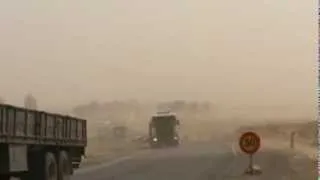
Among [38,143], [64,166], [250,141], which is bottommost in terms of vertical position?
[64,166]

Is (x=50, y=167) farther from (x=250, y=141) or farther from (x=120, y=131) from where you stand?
(x=120, y=131)

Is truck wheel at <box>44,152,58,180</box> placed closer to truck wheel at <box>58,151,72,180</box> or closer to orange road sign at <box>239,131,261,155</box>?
truck wheel at <box>58,151,72,180</box>

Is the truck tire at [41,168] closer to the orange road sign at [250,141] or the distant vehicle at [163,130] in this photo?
the orange road sign at [250,141]

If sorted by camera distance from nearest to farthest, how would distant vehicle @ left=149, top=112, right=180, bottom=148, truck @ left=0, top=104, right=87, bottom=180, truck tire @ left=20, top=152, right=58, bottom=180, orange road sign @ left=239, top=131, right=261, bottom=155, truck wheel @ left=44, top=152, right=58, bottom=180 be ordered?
truck @ left=0, top=104, right=87, bottom=180 → truck tire @ left=20, top=152, right=58, bottom=180 → truck wheel @ left=44, top=152, right=58, bottom=180 → orange road sign @ left=239, top=131, right=261, bottom=155 → distant vehicle @ left=149, top=112, right=180, bottom=148

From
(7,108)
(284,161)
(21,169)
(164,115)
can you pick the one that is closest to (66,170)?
(21,169)

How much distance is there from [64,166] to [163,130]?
165ft

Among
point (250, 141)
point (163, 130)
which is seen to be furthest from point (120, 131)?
point (250, 141)

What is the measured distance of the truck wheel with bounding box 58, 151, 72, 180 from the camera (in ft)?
78.6

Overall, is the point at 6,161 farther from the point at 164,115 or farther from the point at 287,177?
the point at 164,115

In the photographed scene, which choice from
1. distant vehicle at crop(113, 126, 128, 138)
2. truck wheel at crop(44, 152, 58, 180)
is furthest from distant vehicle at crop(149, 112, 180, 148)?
truck wheel at crop(44, 152, 58, 180)

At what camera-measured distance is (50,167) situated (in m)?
22.6

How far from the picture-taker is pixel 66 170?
25109 millimetres

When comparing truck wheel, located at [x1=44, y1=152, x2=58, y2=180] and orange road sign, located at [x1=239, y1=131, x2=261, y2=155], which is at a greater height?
orange road sign, located at [x1=239, y1=131, x2=261, y2=155]

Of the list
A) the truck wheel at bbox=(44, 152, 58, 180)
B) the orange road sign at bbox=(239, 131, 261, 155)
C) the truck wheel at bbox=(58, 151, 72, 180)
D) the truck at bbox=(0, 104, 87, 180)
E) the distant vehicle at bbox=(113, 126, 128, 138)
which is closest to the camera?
the truck at bbox=(0, 104, 87, 180)
